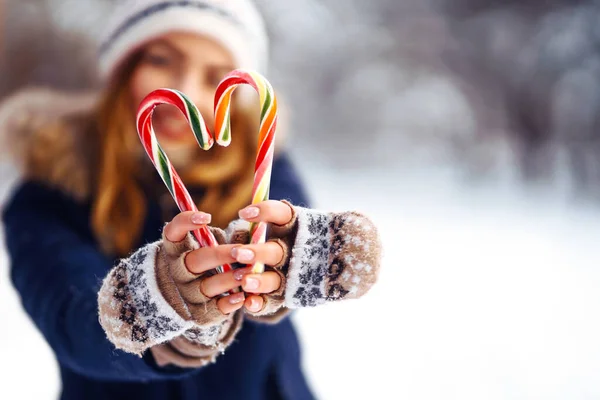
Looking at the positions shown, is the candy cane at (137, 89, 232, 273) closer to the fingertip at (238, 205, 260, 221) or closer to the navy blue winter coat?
the fingertip at (238, 205, 260, 221)

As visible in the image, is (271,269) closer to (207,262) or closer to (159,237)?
(207,262)

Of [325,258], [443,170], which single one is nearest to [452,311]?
[443,170]

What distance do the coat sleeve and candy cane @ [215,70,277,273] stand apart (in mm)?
193

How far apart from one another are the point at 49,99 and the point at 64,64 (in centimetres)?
25

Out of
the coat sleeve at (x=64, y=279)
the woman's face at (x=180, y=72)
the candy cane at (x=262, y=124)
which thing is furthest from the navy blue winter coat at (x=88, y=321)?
the candy cane at (x=262, y=124)

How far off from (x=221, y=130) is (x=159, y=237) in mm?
336

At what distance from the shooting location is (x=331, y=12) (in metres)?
1.06

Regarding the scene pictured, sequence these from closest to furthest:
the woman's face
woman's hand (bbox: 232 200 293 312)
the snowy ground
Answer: woman's hand (bbox: 232 200 293 312)
the woman's face
the snowy ground

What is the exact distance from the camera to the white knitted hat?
1.85 ft

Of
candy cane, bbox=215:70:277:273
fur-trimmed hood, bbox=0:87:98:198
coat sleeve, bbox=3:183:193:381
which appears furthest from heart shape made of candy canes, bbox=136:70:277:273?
fur-trimmed hood, bbox=0:87:98:198

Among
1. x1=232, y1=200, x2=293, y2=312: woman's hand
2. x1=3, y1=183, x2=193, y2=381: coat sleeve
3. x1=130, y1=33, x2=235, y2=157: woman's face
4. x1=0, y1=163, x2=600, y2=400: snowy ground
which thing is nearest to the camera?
x1=232, y1=200, x2=293, y2=312: woman's hand

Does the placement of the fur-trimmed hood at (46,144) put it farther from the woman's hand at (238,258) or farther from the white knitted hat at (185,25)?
the woman's hand at (238,258)

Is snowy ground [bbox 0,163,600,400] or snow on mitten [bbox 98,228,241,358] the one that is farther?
snowy ground [bbox 0,163,600,400]

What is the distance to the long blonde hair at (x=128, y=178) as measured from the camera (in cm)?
65
